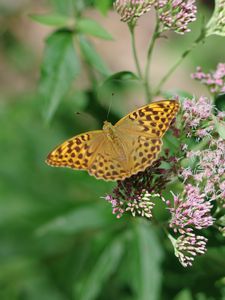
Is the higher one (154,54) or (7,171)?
(154,54)

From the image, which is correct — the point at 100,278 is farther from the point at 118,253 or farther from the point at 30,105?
the point at 30,105

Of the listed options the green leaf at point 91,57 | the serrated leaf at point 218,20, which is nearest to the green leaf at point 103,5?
the green leaf at point 91,57

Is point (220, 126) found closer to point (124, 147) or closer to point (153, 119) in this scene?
point (153, 119)

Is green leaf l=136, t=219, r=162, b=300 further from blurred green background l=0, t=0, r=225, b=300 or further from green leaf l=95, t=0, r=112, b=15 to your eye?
green leaf l=95, t=0, r=112, b=15

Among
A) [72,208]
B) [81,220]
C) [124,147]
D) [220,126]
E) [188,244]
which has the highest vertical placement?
[220,126]

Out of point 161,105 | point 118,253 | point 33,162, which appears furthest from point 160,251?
point 33,162

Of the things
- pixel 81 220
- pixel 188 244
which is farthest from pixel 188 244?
pixel 81 220
